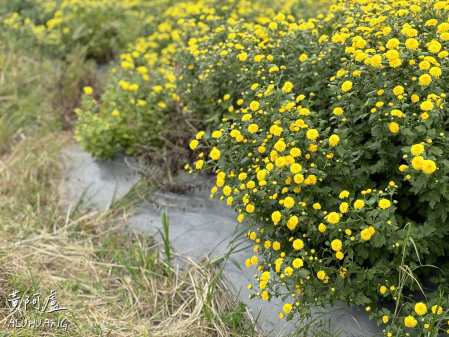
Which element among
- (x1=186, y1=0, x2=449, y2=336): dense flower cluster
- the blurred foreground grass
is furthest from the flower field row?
the blurred foreground grass

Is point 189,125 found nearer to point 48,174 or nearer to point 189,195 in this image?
point 189,195

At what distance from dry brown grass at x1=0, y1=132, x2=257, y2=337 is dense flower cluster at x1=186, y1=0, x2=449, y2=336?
2.05 ft

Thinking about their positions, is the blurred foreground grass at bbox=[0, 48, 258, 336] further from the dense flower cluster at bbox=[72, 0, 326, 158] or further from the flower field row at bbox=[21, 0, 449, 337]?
the dense flower cluster at bbox=[72, 0, 326, 158]

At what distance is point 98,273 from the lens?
124 inches

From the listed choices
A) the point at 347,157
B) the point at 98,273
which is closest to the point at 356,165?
the point at 347,157

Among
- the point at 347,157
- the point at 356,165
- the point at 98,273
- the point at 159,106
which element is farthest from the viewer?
the point at 159,106

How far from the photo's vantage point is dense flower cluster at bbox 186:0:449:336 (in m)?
2.02

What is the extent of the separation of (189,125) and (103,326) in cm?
177

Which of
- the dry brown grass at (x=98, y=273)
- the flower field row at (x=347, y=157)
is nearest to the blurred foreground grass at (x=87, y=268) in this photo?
the dry brown grass at (x=98, y=273)

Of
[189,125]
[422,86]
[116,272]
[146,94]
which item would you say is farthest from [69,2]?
[422,86]

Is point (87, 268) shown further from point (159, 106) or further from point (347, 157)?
point (347, 157)

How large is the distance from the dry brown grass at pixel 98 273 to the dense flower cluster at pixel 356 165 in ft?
2.05

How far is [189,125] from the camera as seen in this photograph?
3.68 m

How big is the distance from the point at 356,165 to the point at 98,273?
196 centimetres
